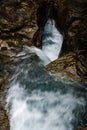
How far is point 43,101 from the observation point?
9.04m

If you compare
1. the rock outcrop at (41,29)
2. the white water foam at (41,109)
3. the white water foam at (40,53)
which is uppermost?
the rock outcrop at (41,29)

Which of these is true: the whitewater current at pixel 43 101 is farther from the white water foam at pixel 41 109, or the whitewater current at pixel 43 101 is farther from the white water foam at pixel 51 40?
the white water foam at pixel 51 40

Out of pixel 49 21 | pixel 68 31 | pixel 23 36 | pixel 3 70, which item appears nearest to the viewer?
pixel 3 70

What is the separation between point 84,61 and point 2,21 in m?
4.00

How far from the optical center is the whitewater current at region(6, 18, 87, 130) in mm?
8516

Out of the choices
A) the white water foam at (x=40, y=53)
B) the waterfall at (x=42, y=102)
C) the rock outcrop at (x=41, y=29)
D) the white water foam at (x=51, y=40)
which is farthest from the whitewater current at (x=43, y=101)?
the white water foam at (x=51, y=40)

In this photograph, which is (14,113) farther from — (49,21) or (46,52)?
(49,21)

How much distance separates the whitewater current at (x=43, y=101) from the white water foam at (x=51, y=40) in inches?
70.1

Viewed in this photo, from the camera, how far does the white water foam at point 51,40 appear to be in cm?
1189

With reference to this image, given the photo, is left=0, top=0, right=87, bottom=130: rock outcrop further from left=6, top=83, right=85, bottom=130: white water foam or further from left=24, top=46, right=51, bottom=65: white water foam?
left=6, top=83, right=85, bottom=130: white water foam

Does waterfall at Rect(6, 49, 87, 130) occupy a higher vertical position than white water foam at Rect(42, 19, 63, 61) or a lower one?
lower

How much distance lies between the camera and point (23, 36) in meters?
11.8

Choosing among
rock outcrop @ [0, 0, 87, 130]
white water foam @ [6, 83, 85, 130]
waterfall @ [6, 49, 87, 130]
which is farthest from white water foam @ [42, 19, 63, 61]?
white water foam @ [6, 83, 85, 130]

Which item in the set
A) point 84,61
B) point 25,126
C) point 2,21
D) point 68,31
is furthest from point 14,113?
point 2,21
